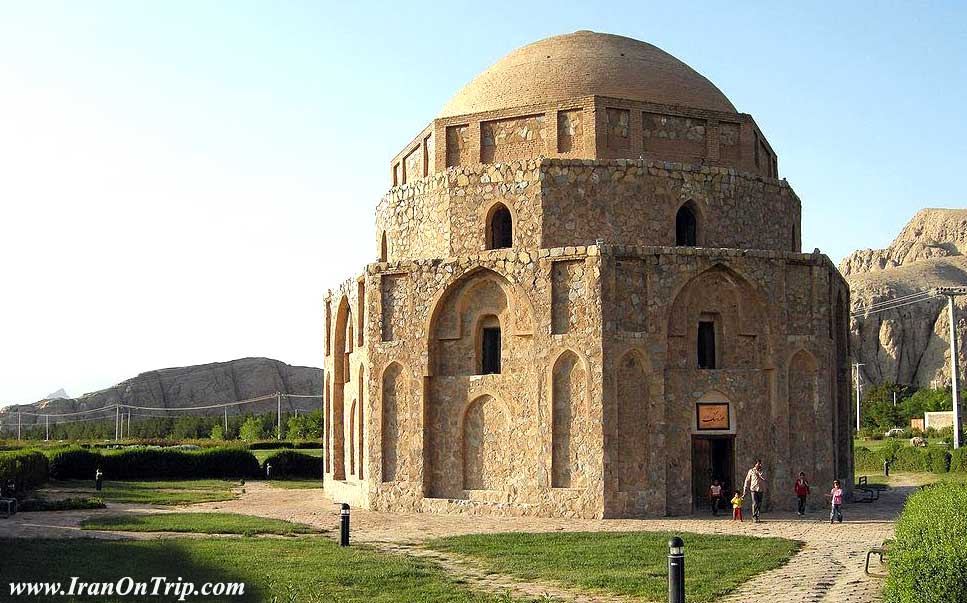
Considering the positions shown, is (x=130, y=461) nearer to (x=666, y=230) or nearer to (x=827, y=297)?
(x=666, y=230)

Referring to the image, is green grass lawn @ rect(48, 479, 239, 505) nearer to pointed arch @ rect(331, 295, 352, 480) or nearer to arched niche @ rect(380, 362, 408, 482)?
pointed arch @ rect(331, 295, 352, 480)

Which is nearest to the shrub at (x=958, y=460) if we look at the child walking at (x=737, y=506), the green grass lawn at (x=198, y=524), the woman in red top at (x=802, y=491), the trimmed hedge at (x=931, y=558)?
the woman in red top at (x=802, y=491)

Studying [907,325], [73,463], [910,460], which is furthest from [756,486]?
[907,325]

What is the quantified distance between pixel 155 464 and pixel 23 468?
10.3m

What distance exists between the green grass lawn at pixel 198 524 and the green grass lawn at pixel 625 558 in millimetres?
3572

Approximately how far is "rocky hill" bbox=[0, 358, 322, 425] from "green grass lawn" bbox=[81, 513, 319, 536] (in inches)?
2871

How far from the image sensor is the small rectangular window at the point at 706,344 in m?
24.3

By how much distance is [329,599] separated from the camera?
11922mm

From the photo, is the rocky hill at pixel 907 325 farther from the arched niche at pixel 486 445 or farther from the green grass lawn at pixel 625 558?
the green grass lawn at pixel 625 558

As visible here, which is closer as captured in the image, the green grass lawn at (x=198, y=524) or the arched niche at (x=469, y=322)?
the green grass lawn at (x=198, y=524)

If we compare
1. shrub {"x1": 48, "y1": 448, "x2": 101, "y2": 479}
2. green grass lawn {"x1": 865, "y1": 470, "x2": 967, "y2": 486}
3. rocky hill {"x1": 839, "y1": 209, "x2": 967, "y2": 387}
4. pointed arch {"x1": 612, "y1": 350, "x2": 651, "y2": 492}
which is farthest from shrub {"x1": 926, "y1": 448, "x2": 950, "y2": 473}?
rocky hill {"x1": 839, "y1": 209, "x2": 967, "y2": 387}

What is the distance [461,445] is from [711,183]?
363 inches

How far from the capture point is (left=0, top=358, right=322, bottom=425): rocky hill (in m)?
91.4

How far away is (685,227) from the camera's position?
25.5m
